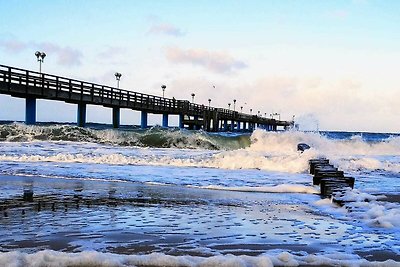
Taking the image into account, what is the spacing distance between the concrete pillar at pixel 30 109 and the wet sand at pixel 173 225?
2296 cm

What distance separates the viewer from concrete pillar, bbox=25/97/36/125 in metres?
30.1

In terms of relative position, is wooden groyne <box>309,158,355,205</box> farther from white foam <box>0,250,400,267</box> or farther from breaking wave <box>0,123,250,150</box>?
breaking wave <box>0,123,250,150</box>

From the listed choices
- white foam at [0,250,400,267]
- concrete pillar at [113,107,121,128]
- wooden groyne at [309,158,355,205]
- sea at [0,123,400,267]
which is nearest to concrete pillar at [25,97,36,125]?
concrete pillar at [113,107,121,128]

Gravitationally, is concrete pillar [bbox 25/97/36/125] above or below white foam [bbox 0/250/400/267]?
above

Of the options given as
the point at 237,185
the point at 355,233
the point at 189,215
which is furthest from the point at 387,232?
the point at 237,185

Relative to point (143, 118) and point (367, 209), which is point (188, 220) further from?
point (143, 118)

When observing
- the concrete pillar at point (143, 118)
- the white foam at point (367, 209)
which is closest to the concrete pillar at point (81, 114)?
the concrete pillar at point (143, 118)

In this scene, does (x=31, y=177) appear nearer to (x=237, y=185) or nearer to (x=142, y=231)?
(x=237, y=185)

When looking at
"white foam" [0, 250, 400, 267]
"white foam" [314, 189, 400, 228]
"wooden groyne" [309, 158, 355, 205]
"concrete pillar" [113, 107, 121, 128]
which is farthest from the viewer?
"concrete pillar" [113, 107, 121, 128]

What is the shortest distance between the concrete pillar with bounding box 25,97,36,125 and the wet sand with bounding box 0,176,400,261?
75.3 feet

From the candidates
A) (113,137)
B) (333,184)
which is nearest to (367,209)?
(333,184)

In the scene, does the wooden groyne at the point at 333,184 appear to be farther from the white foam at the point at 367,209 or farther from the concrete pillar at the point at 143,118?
the concrete pillar at the point at 143,118

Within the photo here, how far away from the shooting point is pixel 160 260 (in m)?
3.54

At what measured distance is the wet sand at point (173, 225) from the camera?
4176 millimetres
